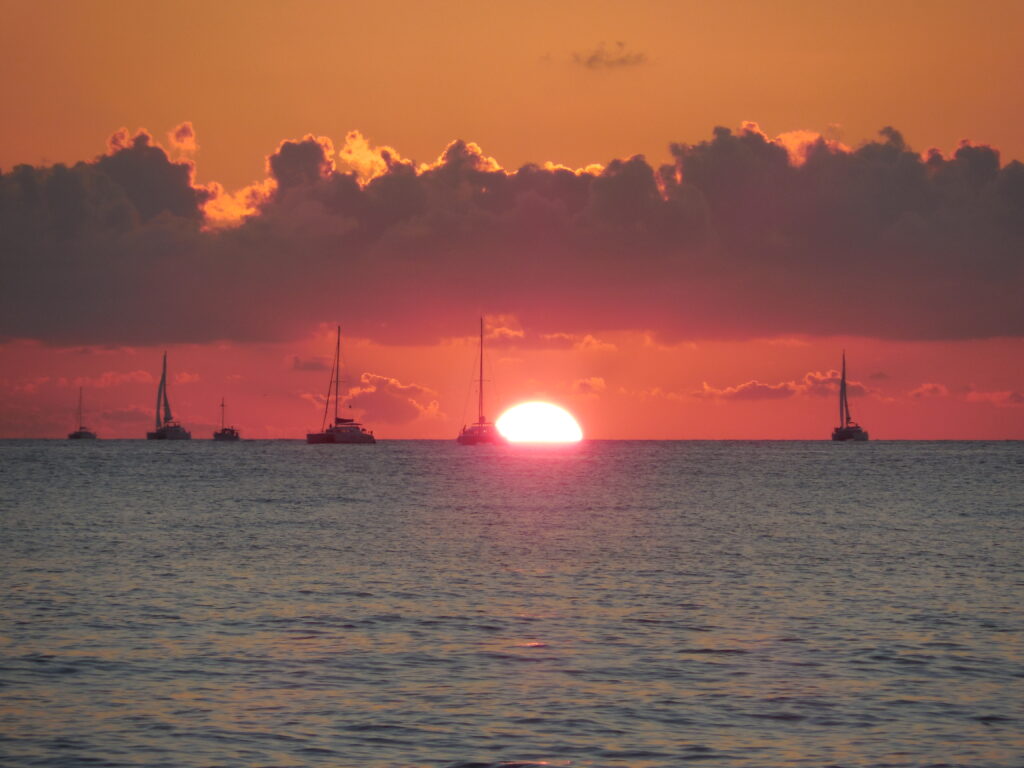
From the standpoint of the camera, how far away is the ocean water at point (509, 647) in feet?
75.8

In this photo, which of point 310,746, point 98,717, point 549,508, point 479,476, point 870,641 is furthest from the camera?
point 479,476

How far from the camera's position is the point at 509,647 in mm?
32781

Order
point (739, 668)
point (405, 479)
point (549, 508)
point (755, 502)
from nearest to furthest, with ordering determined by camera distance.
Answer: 1. point (739, 668)
2. point (549, 508)
3. point (755, 502)
4. point (405, 479)

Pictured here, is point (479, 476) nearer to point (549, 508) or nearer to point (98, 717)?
point (549, 508)

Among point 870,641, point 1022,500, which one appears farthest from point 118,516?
point 1022,500

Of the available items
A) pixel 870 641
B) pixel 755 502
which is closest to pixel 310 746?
pixel 870 641

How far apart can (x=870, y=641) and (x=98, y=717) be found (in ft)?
65.9

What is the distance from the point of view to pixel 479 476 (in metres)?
177

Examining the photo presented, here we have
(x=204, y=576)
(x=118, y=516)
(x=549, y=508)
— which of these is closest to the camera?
(x=204, y=576)

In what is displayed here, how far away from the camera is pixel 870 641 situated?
33906mm

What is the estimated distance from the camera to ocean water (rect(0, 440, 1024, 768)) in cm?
2311

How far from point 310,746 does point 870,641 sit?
17.5 metres

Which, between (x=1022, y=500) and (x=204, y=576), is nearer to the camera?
(x=204, y=576)

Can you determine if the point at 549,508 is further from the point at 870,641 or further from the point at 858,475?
the point at 858,475
